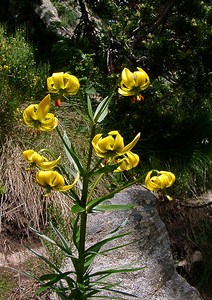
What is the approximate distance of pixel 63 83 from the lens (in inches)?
60.2

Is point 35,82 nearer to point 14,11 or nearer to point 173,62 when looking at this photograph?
point 173,62

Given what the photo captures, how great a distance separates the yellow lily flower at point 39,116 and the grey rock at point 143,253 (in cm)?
119

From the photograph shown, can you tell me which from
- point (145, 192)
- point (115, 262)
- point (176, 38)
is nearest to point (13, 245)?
point (115, 262)

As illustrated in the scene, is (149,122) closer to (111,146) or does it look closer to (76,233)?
(76,233)

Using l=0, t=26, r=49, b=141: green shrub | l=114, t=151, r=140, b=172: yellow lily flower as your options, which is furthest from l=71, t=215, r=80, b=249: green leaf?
l=0, t=26, r=49, b=141: green shrub

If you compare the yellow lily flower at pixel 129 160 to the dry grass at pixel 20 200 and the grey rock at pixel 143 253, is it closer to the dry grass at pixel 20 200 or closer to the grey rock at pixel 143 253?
the grey rock at pixel 143 253

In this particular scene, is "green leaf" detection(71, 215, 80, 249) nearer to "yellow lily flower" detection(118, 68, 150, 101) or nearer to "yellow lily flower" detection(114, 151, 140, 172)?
"yellow lily flower" detection(114, 151, 140, 172)

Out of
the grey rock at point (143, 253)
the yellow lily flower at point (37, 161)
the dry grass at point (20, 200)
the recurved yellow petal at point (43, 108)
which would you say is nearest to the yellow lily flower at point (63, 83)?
the recurved yellow petal at point (43, 108)

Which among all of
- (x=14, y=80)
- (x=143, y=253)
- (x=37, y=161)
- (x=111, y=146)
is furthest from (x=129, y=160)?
(x=14, y=80)

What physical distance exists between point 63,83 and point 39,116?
4.9 inches

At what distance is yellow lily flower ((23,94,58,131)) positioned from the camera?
1.47 metres

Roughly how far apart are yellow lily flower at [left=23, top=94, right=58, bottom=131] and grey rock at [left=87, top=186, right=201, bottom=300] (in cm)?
119

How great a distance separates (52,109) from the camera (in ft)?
12.7

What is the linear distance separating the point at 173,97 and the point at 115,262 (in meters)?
1.73
